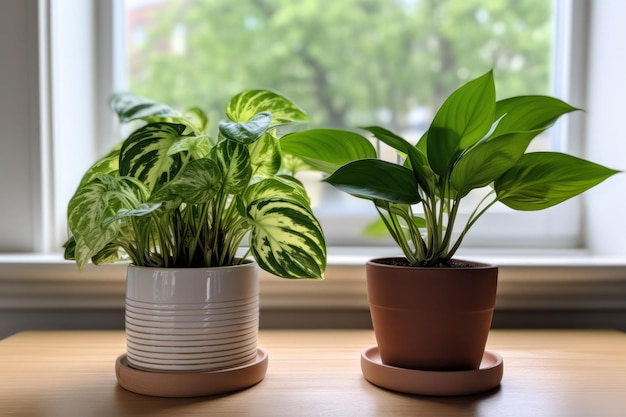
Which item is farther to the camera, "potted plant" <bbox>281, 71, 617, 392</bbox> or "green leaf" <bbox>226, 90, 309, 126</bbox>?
"green leaf" <bbox>226, 90, 309, 126</bbox>

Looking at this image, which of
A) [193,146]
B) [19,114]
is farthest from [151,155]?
[19,114]

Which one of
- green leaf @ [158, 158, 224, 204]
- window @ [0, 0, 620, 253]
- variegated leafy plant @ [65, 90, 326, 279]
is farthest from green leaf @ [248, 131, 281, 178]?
window @ [0, 0, 620, 253]

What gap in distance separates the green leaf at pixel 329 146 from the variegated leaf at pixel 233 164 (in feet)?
0.30

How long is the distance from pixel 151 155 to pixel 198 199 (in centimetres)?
11

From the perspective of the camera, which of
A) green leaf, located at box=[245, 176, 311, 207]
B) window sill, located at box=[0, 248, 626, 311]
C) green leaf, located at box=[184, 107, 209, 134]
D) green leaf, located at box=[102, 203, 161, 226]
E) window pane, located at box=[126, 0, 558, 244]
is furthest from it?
window pane, located at box=[126, 0, 558, 244]

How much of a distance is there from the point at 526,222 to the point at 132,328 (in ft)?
2.80

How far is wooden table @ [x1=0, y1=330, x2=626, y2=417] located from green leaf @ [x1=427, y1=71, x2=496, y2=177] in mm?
271

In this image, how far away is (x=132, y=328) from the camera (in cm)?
70

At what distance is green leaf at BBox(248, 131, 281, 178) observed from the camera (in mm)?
724

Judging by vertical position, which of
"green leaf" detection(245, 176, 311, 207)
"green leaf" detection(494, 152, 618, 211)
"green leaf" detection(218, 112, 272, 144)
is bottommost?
"green leaf" detection(245, 176, 311, 207)

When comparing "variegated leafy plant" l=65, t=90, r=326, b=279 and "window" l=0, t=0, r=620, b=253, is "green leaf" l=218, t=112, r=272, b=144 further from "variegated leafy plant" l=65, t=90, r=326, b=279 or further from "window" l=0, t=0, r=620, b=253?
"window" l=0, t=0, r=620, b=253

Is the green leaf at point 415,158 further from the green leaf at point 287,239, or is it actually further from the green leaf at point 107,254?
the green leaf at point 107,254

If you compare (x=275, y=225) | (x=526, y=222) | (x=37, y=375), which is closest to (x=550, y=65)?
(x=526, y=222)

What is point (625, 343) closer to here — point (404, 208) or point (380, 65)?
point (404, 208)
